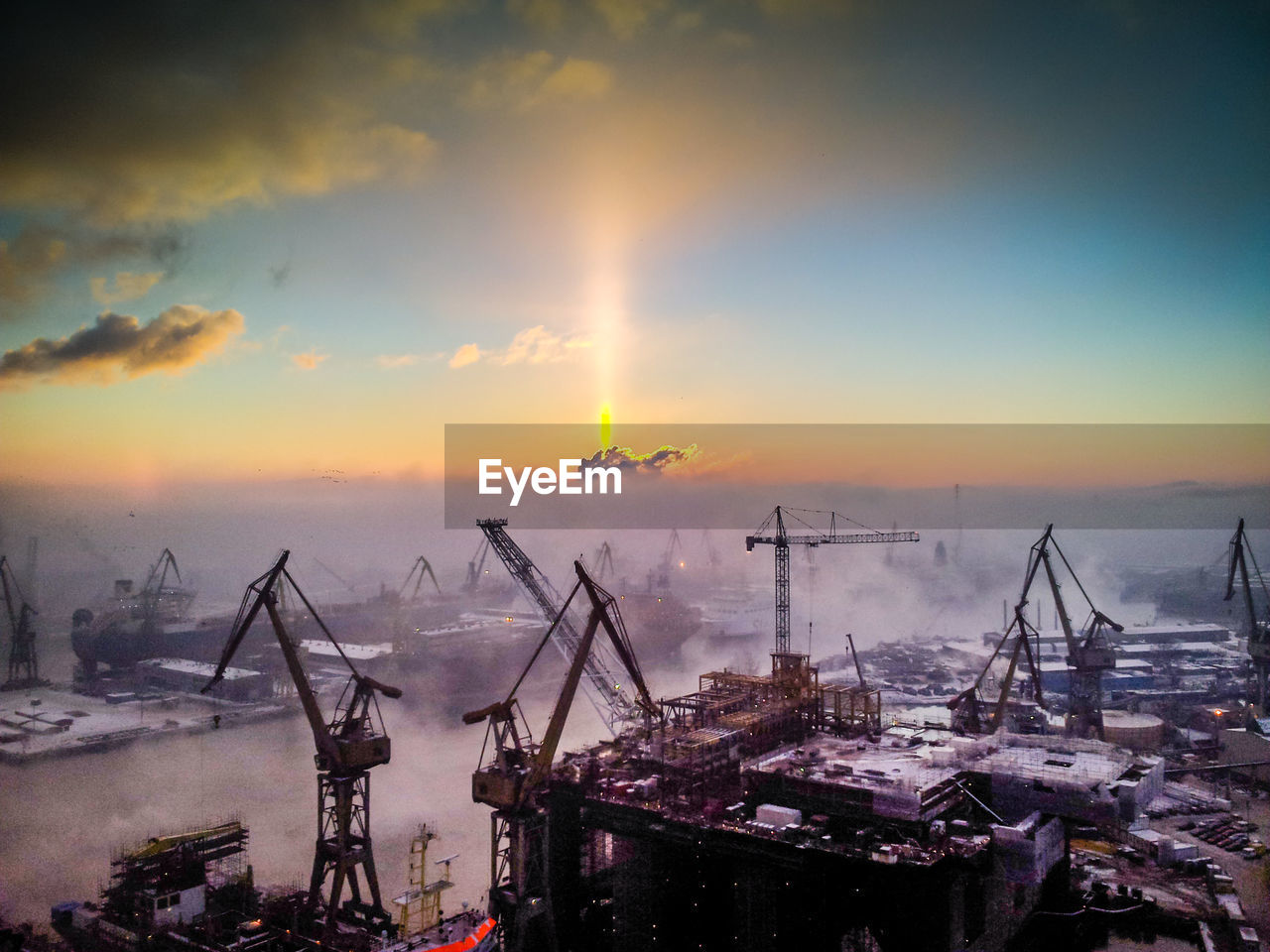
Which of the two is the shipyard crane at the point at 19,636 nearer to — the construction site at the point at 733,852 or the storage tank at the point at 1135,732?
the construction site at the point at 733,852

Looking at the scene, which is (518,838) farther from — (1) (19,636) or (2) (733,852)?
(1) (19,636)

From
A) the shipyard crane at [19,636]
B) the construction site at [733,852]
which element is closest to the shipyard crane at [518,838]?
the construction site at [733,852]

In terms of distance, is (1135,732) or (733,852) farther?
(1135,732)

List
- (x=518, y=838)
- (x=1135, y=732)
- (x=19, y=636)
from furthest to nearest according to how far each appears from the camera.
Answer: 1. (x=19, y=636)
2. (x=1135, y=732)
3. (x=518, y=838)

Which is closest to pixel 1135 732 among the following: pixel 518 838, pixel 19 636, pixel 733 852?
pixel 733 852

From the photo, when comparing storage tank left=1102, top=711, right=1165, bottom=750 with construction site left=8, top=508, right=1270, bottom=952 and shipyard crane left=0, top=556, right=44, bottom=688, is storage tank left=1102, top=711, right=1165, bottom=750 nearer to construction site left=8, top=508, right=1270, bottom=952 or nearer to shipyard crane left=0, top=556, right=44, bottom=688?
construction site left=8, top=508, right=1270, bottom=952

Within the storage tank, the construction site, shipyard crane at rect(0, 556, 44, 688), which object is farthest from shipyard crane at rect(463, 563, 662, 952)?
shipyard crane at rect(0, 556, 44, 688)

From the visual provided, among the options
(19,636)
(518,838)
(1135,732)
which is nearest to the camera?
(518,838)

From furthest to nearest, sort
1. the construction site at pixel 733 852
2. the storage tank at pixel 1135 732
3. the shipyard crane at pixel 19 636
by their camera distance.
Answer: the shipyard crane at pixel 19 636
the storage tank at pixel 1135 732
the construction site at pixel 733 852

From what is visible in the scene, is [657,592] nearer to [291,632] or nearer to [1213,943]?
[291,632]
